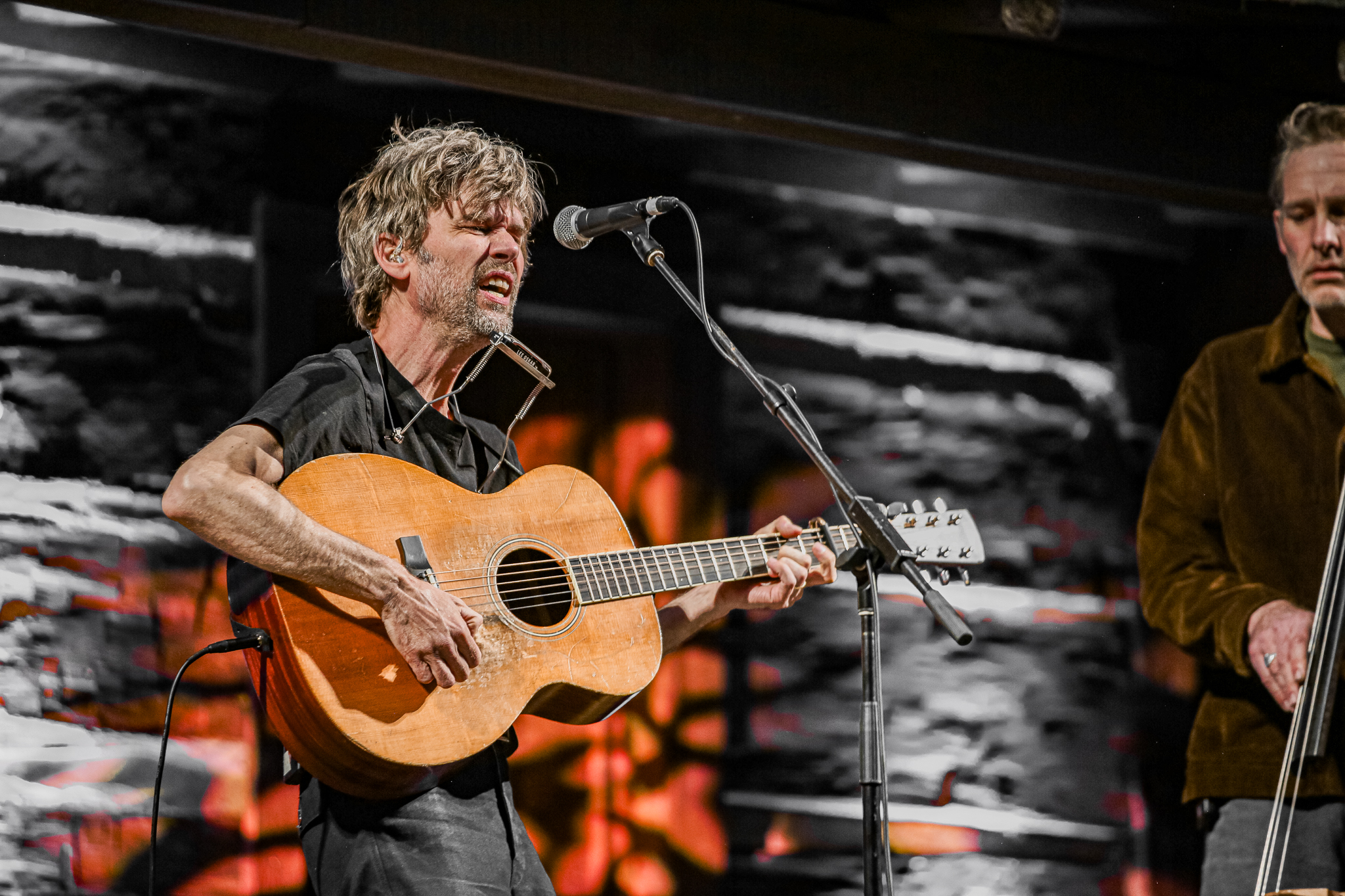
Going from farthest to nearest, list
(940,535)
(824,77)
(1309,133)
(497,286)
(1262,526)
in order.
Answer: (824,77), (1309,133), (1262,526), (497,286), (940,535)

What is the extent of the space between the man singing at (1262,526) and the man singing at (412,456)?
49.7 inches

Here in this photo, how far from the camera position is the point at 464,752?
2.52 meters

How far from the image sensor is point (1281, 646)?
3.34 m

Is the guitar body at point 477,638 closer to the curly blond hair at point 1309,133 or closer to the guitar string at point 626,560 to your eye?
the guitar string at point 626,560

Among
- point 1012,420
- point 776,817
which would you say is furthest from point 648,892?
point 1012,420

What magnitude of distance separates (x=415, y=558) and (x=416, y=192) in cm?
98

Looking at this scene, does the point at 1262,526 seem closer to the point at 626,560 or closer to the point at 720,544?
the point at 720,544

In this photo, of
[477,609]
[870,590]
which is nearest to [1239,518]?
[870,590]

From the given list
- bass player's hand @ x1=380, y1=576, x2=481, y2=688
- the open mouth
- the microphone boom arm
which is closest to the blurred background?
the open mouth

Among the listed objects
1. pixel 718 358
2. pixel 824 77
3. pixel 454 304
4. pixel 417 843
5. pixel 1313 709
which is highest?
pixel 824 77

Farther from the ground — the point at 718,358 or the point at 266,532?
the point at 718,358

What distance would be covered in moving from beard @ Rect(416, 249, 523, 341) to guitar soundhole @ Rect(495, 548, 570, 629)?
549mm

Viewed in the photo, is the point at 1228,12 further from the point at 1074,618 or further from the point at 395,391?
the point at 395,391

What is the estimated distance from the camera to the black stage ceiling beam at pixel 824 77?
12.1ft
